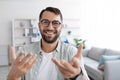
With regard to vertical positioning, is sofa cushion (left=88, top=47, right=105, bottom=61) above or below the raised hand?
below

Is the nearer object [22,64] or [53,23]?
[22,64]

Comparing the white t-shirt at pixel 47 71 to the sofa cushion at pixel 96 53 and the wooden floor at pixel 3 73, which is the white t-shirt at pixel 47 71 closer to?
the wooden floor at pixel 3 73

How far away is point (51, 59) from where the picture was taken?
3.16ft

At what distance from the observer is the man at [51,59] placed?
909 millimetres

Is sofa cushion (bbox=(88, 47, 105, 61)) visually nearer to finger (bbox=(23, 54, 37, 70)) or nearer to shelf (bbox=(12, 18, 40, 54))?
shelf (bbox=(12, 18, 40, 54))

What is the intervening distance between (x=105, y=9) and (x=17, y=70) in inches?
243

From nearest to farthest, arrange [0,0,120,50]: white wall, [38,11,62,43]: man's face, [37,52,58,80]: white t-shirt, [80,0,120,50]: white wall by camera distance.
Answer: [38,11,62,43]: man's face, [37,52,58,80]: white t-shirt, [0,0,120,50]: white wall, [80,0,120,50]: white wall

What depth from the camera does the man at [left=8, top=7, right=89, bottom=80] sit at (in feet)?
2.98

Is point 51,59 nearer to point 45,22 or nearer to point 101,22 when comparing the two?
point 45,22

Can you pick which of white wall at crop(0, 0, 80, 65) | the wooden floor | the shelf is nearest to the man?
the wooden floor

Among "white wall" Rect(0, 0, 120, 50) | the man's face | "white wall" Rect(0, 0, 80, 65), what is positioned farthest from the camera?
"white wall" Rect(0, 0, 120, 50)

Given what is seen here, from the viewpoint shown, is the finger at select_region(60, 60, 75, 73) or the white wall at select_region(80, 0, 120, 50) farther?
the white wall at select_region(80, 0, 120, 50)

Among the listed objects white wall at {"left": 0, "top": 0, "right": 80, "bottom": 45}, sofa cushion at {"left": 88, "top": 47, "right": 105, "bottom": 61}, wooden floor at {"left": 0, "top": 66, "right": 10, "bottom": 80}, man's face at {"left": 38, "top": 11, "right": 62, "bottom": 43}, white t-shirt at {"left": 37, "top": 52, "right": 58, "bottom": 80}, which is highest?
white wall at {"left": 0, "top": 0, "right": 80, "bottom": 45}

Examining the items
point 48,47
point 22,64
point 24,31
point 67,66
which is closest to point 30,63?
point 22,64
